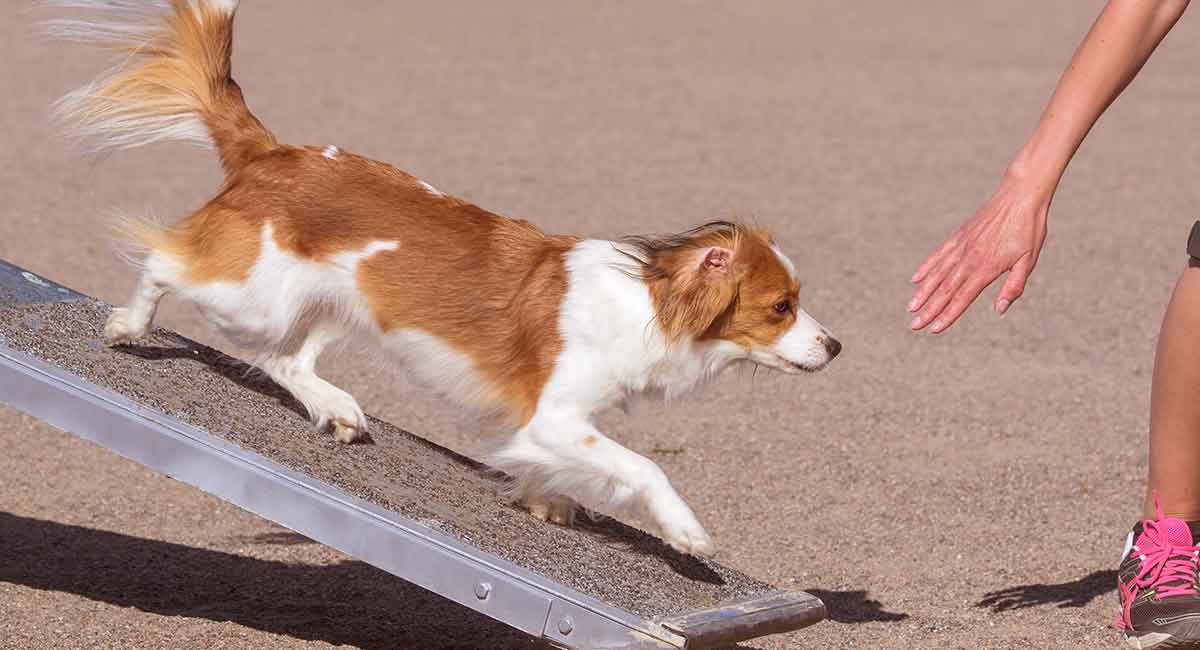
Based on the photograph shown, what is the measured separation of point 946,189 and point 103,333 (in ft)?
25.1

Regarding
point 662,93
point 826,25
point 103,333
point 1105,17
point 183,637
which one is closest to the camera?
point 1105,17

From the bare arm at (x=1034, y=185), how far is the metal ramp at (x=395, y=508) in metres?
0.98

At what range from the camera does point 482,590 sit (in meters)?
3.98

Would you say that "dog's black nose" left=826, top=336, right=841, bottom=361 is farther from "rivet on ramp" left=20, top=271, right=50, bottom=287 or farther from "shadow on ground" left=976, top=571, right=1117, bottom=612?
"rivet on ramp" left=20, top=271, right=50, bottom=287

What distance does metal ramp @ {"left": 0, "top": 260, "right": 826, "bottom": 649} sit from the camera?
3969 millimetres

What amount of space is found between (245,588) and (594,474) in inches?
50.8

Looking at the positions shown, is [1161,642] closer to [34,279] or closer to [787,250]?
[34,279]

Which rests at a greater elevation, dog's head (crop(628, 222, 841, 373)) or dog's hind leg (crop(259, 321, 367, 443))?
dog's head (crop(628, 222, 841, 373))

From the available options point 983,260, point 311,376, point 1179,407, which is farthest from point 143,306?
point 1179,407

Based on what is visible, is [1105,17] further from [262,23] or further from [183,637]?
[262,23]

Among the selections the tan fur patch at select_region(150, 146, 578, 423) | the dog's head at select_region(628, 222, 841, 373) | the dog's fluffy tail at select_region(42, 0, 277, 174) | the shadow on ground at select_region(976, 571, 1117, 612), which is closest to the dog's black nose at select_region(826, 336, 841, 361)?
the dog's head at select_region(628, 222, 841, 373)

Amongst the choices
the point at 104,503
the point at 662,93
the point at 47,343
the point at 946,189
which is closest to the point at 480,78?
the point at 662,93

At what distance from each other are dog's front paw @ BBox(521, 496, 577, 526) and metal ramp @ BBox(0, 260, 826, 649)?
0.05 m

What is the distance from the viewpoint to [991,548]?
5.77 metres
